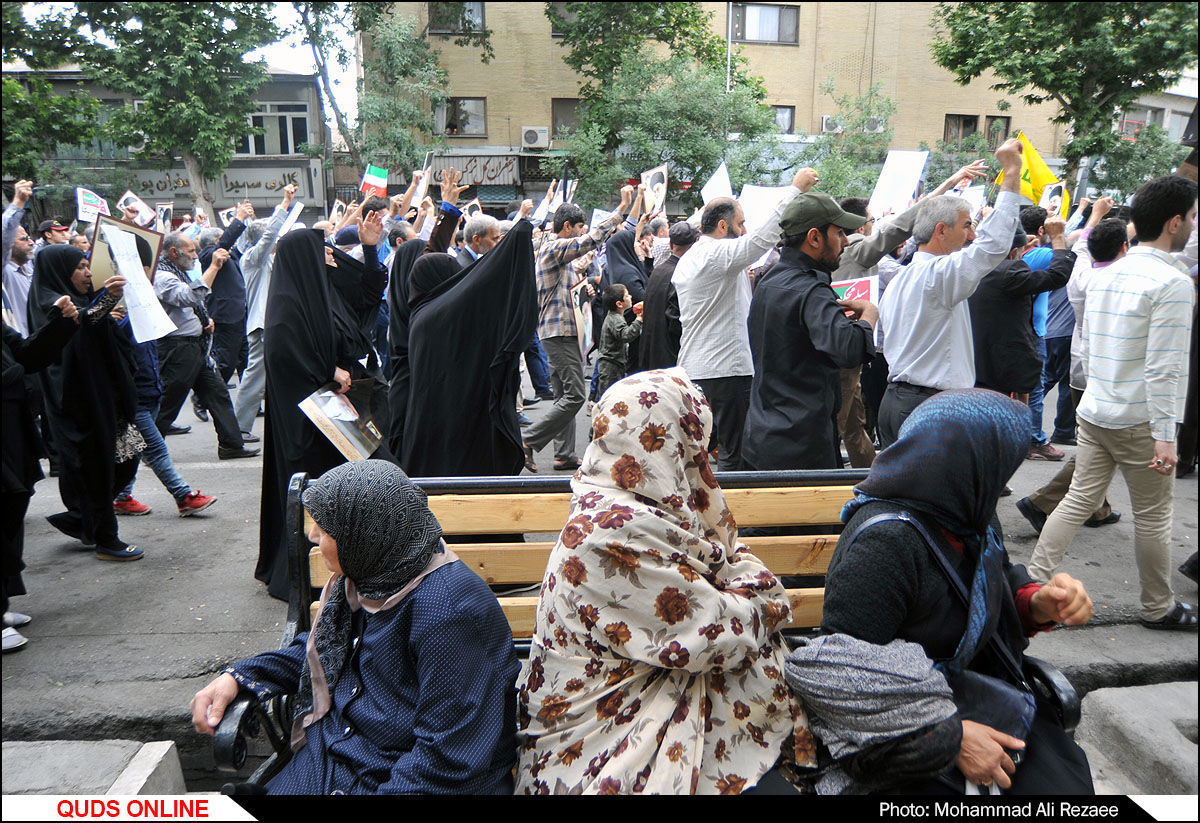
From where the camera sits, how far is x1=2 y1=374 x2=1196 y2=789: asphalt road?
3.30 meters

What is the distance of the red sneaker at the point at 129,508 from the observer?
5.89 metres

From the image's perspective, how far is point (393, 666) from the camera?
81.0 inches

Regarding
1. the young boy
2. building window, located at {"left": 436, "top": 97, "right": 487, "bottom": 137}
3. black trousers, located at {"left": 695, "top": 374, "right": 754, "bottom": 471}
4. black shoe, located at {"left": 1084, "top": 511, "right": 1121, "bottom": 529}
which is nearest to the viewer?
black trousers, located at {"left": 695, "top": 374, "right": 754, "bottom": 471}

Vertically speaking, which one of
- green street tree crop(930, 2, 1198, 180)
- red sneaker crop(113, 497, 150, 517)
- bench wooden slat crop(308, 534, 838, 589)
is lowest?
red sneaker crop(113, 497, 150, 517)

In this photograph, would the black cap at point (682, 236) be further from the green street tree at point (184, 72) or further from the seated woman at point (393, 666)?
the green street tree at point (184, 72)

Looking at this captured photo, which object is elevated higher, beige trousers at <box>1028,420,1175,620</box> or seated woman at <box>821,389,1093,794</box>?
seated woman at <box>821,389,1093,794</box>

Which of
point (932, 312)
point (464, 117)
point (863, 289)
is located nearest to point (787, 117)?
point (464, 117)

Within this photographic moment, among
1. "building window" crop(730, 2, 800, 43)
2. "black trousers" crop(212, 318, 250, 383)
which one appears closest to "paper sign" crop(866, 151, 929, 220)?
"black trousers" crop(212, 318, 250, 383)

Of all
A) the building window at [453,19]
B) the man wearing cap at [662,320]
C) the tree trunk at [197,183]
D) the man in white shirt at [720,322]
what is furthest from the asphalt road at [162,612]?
the tree trunk at [197,183]

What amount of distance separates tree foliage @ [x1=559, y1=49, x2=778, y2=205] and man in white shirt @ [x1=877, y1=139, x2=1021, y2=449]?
730 inches

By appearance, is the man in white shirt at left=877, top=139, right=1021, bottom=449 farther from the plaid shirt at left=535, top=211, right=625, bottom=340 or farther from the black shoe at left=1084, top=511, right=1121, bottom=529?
the plaid shirt at left=535, top=211, right=625, bottom=340

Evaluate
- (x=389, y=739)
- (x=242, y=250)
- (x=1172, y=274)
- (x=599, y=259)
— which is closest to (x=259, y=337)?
(x=242, y=250)

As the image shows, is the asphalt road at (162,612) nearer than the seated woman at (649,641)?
No

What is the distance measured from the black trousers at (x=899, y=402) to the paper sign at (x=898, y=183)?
8.08 feet
